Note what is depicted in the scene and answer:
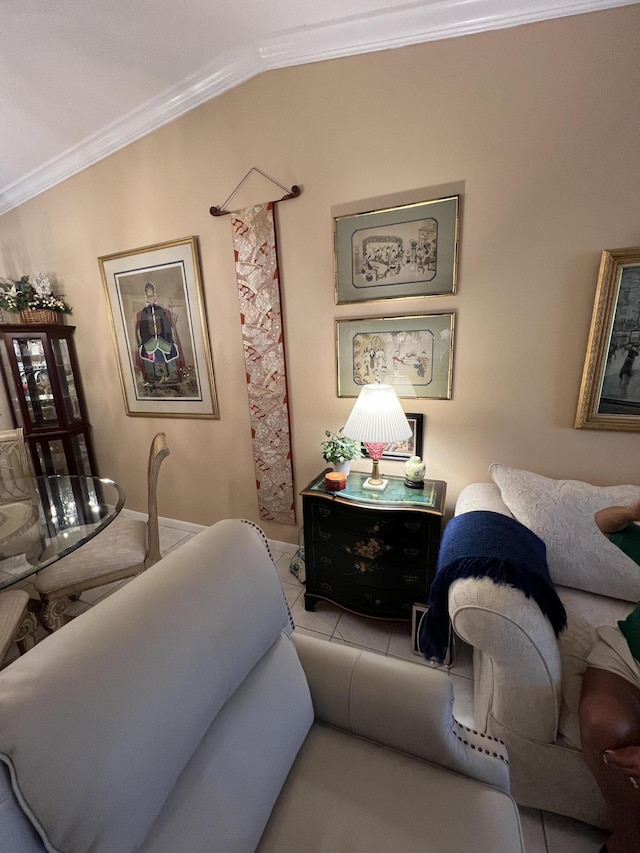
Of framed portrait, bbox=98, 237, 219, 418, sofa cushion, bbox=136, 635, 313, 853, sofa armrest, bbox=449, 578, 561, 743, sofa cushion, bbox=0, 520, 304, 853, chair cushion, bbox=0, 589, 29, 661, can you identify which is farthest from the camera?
framed portrait, bbox=98, 237, 219, 418

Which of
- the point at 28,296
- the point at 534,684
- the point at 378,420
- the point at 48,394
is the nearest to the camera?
the point at 534,684

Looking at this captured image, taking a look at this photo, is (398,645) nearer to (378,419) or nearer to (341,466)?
(341,466)

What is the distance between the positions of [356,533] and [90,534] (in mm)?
1239

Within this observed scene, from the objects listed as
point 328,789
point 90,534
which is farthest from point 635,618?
point 90,534

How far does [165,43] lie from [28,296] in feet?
6.35

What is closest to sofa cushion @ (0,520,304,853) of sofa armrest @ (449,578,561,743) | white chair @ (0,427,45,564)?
sofa armrest @ (449,578,561,743)

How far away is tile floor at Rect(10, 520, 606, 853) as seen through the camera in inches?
40.8

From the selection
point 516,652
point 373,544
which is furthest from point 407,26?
point 516,652

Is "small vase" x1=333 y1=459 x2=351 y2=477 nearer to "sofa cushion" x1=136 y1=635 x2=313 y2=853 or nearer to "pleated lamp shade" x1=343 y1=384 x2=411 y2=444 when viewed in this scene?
"pleated lamp shade" x1=343 y1=384 x2=411 y2=444

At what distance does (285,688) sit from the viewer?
888 mm

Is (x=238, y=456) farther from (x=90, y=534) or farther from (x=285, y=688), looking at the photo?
(x=285, y=688)

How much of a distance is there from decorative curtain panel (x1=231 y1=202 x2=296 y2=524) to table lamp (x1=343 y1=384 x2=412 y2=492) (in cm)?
67

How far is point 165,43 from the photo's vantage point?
1681mm

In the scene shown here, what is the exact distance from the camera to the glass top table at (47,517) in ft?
4.72
